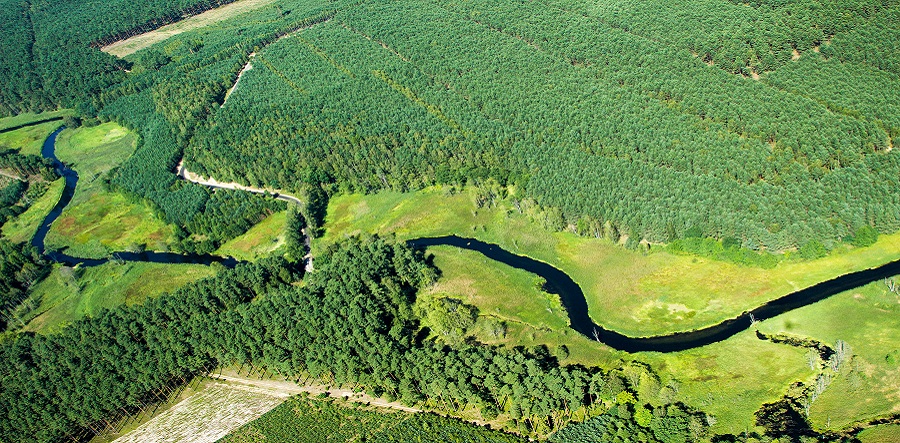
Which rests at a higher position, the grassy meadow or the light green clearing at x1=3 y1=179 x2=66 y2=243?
the grassy meadow

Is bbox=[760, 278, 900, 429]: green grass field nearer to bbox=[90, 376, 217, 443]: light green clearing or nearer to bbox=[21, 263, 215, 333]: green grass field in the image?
bbox=[90, 376, 217, 443]: light green clearing

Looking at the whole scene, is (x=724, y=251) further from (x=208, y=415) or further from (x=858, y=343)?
(x=208, y=415)

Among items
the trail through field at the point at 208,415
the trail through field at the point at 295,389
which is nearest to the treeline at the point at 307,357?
the trail through field at the point at 295,389

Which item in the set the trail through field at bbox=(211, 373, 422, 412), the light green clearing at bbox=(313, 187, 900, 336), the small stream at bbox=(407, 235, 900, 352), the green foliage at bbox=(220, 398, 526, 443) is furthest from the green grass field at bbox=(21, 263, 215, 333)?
the small stream at bbox=(407, 235, 900, 352)

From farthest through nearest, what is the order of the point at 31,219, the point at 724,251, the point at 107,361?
the point at 31,219
the point at 724,251
the point at 107,361

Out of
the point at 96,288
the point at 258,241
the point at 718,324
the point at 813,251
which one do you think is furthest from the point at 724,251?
the point at 96,288

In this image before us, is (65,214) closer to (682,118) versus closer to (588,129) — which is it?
(588,129)

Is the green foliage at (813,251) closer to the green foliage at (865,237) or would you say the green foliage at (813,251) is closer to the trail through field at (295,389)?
the green foliage at (865,237)
